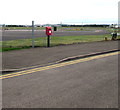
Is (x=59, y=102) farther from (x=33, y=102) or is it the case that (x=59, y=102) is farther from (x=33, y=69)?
(x=33, y=69)

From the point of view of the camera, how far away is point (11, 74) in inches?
249

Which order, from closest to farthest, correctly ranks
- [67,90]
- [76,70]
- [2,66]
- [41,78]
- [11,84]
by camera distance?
[67,90] < [11,84] < [41,78] < [76,70] < [2,66]

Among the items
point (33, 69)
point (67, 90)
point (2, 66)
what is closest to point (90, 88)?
point (67, 90)

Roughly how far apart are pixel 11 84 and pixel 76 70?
2609mm

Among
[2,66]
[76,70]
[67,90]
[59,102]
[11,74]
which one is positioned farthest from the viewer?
Answer: [2,66]

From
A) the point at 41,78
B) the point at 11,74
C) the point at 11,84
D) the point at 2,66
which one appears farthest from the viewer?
the point at 2,66

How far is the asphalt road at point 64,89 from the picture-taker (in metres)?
4.01

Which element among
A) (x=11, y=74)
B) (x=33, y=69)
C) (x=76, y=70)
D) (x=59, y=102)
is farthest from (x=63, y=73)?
(x=59, y=102)

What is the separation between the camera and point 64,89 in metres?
Answer: 4.82

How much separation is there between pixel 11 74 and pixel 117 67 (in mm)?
4265

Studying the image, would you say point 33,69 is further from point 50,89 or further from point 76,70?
point 50,89

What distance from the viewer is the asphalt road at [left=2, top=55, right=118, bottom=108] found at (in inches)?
158

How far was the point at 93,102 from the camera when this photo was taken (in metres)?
4.05

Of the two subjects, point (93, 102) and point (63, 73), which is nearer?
point (93, 102)
